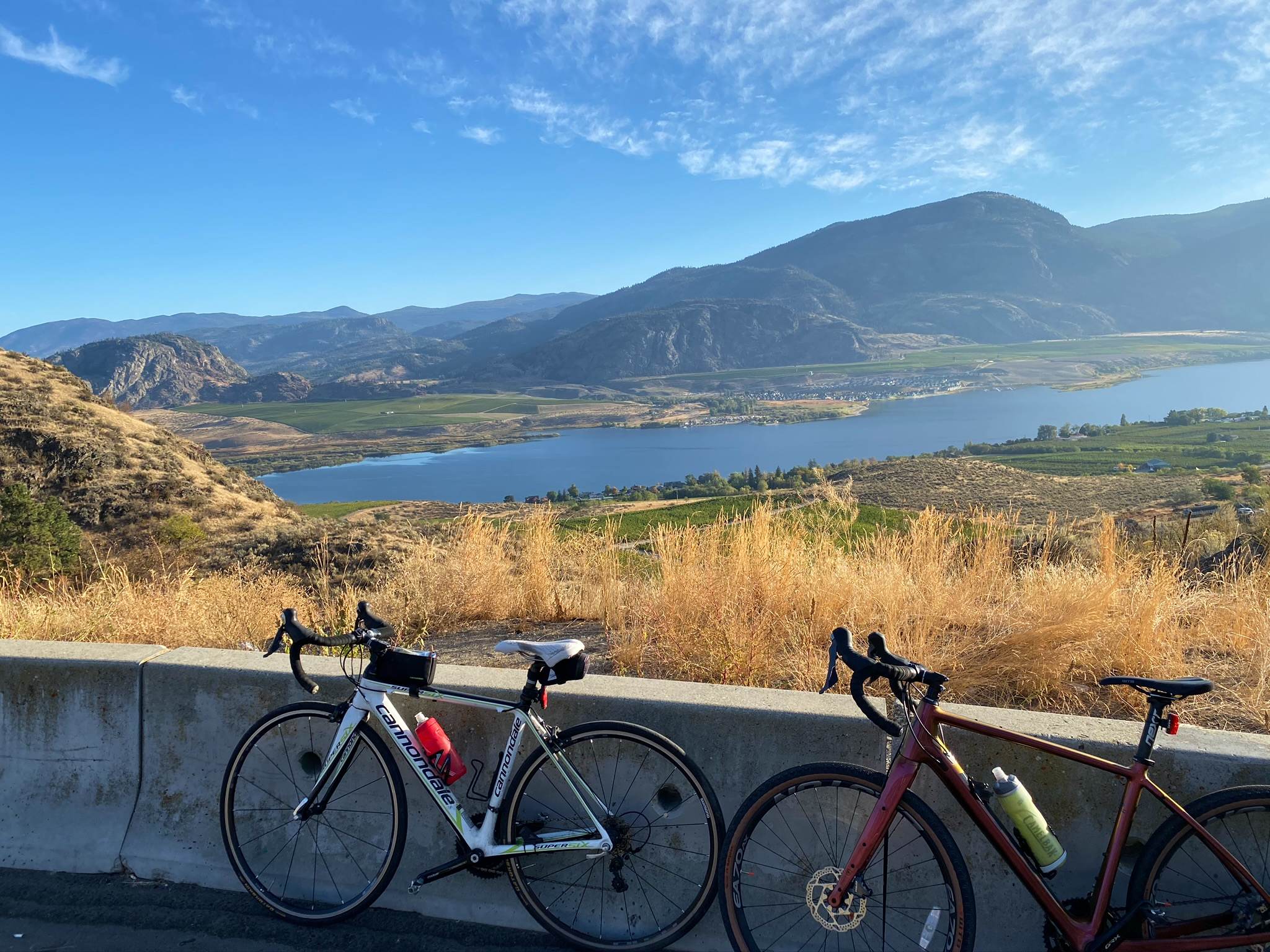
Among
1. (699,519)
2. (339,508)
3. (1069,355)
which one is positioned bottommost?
(339,508)

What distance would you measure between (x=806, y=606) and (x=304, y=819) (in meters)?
3.44

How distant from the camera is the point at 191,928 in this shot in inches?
123

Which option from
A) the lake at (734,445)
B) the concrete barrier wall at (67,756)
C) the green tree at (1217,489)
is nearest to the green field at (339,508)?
the lake at (734,445)

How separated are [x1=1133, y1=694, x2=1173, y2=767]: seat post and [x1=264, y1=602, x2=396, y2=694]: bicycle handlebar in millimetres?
2745

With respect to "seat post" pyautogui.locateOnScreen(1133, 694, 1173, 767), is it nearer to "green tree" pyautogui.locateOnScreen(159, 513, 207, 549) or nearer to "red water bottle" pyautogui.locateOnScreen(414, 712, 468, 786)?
"red water bottle" pyautogui.locateOnScreen(414, 712, 468, 786)

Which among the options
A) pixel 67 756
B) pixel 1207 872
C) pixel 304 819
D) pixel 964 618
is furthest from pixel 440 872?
pixel 964 618

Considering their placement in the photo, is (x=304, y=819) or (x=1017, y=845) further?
(x=304, y=819)

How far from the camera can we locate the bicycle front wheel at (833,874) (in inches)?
103

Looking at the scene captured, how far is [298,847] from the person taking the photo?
3.39 metres

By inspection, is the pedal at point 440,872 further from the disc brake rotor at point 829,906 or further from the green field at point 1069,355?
the green field at point 1069,355

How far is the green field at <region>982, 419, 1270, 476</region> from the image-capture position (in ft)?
156

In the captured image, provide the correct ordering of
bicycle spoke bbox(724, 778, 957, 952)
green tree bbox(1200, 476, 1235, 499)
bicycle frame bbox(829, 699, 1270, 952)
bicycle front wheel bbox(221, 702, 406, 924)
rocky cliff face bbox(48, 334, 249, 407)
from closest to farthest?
1. bicycle frame bbox(829, 699, 1270, 952)
2. bicycle spoke bbox(724, 778, 957, 952)
3. bicycle front wheel bbox(221, 702, 406, 924)
4. green tree bbox(1200, 476, 1235, 499)
5. rocky cliff face bbox(48, 334, 249, 407)

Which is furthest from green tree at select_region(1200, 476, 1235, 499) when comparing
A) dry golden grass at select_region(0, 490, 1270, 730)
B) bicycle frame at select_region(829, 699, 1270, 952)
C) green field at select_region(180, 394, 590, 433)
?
green field at select_region(180, 394, 590, 433)

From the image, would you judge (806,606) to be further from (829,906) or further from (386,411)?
(386,411)
